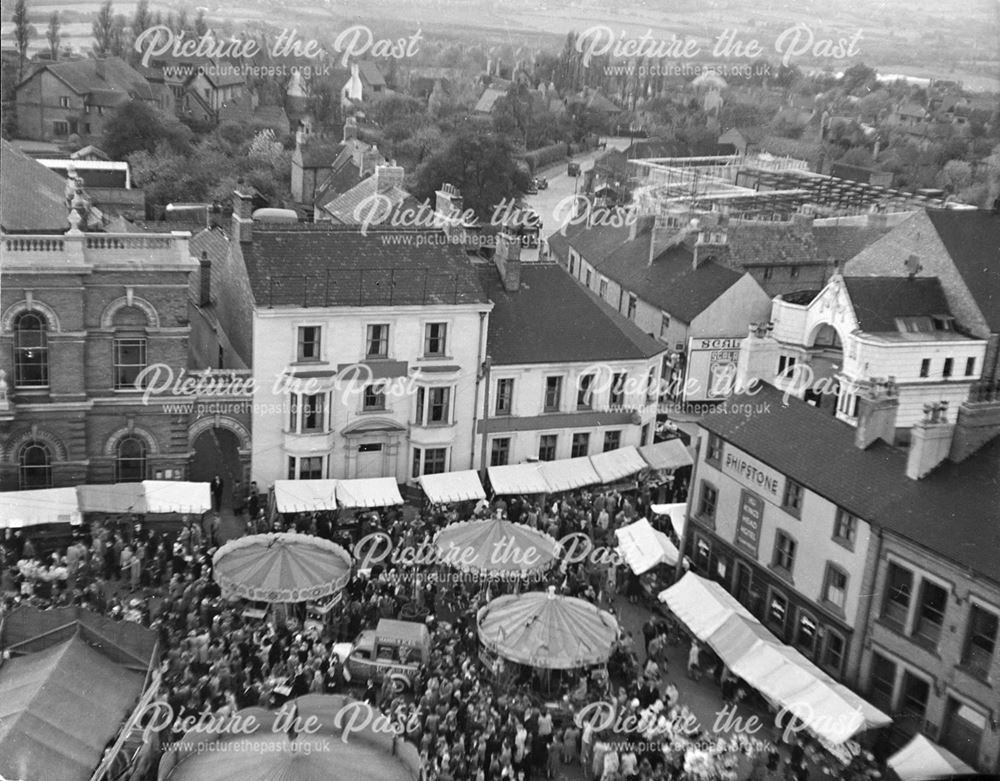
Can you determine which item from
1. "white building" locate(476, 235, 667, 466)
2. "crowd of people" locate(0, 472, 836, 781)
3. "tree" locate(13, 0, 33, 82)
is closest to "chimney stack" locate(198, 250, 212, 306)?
"white building" locate(476, 235, 667, 466)

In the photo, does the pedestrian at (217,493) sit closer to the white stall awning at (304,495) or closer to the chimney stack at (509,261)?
the white stall awning at (304,495)

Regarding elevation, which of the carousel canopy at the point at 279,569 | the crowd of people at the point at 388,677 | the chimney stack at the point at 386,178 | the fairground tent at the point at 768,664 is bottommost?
the crowd of people at the point at 388,677

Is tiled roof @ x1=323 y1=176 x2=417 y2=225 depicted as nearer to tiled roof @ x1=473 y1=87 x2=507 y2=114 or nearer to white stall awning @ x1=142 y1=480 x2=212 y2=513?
white stall awning @ x1=142 y1=480 x2=212 y2=513

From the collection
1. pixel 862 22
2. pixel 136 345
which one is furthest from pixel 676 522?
pixel 862 22

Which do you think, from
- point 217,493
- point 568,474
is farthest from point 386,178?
point 217,493

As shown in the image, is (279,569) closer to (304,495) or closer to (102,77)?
(304,495)

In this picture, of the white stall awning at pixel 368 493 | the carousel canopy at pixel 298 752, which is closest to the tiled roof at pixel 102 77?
the white stall awning at pixel 368 493

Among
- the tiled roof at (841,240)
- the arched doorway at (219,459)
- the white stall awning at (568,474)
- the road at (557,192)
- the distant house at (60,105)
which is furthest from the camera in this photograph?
the distant house at (60,105)
